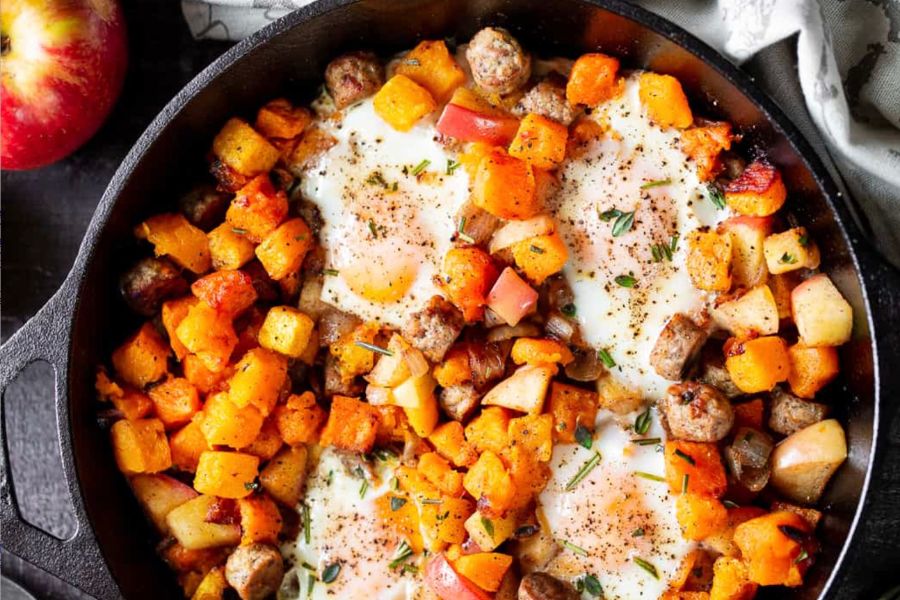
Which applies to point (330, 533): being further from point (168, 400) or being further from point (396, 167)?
point (396, 167)

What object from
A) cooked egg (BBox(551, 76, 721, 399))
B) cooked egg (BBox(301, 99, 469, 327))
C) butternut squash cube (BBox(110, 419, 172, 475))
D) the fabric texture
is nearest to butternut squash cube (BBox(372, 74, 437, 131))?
cooked egg (BBox(301, 99, 469, 327))

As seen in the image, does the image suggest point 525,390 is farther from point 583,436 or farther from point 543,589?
point 543,589

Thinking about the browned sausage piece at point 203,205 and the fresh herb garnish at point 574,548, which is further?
the browned sausage piece at point 203,205

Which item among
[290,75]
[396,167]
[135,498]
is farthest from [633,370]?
[135,498]

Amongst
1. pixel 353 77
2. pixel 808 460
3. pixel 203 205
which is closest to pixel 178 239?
pixel 203 205

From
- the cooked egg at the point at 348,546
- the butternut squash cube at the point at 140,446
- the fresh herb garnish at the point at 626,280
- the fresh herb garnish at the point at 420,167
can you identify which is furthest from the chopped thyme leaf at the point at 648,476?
the butternut squash cube at the point at 140,446

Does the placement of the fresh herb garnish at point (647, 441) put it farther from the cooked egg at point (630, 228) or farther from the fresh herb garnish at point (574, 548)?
the fresh herb garnish at point (574, 548)
